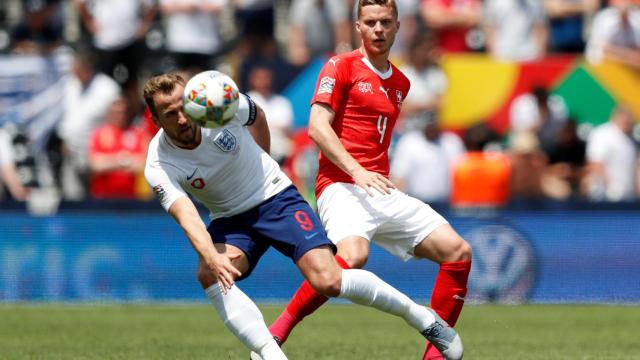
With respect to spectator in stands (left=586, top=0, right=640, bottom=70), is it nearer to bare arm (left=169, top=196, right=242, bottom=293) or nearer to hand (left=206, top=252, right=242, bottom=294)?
bare arm (left=169, top=196, right=242, bottom=293)

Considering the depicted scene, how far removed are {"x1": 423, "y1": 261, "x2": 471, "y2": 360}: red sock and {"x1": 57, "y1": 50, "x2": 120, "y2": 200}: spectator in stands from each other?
8284mm

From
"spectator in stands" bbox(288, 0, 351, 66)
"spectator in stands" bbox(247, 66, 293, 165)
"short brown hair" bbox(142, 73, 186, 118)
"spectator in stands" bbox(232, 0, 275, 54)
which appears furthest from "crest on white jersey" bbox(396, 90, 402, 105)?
"spectator in stands" bbox(232, 0, 275, 54)

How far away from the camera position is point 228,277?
22.5ft

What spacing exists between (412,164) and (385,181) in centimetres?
736

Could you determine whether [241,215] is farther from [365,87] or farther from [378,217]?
[365,87]

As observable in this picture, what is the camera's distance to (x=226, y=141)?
7461 mm

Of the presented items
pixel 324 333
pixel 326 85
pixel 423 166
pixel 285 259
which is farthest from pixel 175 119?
pixel 423 166

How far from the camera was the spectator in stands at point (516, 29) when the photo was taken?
17.0m

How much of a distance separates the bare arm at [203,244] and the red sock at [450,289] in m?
1.53

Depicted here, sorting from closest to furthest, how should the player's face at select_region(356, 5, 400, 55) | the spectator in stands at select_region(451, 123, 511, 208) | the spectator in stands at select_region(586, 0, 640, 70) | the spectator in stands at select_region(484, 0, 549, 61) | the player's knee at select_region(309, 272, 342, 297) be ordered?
the player's knee at select_region(309, 272, 342, 297)
the player's face at select_region(356, 5, 400, 55)
the spectator in stands at select_region(451, 123, 511, 208)
the spectator in stands at select_region(586, 0, 640, 70)
the spectator in stands at select_region(484, 0, 549, 61)

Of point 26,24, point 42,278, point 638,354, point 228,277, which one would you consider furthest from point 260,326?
point 26,24

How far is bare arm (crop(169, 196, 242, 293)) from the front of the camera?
6.88m

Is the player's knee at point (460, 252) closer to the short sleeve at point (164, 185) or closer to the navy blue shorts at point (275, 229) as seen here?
the navy blue shorts at point (275, 229)

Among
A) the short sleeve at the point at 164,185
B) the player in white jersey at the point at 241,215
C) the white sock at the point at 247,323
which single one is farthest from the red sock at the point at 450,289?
the short sleeve at the point at 164,185
